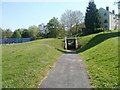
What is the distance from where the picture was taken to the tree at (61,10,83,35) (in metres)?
68.6

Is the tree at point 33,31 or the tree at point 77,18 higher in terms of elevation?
the tree at point 77,18

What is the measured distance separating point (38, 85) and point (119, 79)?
3.61 meters

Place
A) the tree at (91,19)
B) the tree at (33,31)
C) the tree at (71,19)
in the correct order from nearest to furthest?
the tree at (91,19) → the tree at (71,19) → the tree at (33,31)

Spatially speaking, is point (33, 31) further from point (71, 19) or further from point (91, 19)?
point (91, 19)

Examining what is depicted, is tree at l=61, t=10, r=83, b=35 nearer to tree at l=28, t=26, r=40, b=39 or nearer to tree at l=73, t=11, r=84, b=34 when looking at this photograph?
tree at l=73, t=11, r=84, b=34

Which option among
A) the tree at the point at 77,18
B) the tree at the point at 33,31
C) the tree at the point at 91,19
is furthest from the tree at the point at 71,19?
the tree at the point at 33,31

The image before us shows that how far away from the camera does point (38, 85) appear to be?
7.62 m

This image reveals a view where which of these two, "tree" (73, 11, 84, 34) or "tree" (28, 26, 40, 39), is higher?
"tree" (73, 11, 84, 34)

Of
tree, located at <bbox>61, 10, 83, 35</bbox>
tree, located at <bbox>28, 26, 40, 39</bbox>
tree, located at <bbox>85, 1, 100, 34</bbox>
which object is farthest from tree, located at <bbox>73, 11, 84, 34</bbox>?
tree, located at <bbox>28, 26, 40, 39</bbox>

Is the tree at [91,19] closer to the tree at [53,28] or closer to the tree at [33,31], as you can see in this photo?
the tree at [53,28]

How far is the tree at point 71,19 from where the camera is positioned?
6862 cm

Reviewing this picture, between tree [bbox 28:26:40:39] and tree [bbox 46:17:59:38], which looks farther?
tree [bbox 28:26:40:39]

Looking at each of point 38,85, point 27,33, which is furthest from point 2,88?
point 27,33

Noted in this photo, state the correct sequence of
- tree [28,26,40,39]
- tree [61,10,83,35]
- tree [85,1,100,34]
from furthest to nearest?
tree [28,26,40,39] < tree [61,10,83,35] < tree [85,1,100,34]
